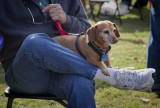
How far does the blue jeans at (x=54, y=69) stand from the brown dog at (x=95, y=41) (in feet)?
1.51

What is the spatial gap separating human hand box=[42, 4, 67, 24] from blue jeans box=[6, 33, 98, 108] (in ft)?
1.48

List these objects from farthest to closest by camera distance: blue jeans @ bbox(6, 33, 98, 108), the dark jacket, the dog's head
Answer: the dog's head < the dark jacket < blue jeans @ bbox(6, 33, 98, 108)

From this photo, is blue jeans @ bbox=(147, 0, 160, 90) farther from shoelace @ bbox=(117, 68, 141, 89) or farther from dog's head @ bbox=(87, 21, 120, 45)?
shoelace @ bbox=(117, 68, 141, 89)

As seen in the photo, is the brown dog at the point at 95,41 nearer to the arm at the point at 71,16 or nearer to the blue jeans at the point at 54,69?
the arm at the point at 71,16

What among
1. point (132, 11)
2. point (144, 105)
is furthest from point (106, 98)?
point (132, 11)

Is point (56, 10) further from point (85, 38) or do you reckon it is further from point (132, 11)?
point (132, 11)

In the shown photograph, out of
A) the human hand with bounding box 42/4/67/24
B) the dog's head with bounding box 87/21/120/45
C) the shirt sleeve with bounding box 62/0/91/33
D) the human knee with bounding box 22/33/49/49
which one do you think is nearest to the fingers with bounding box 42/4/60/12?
the human hand with bounding box 42/4/67/24

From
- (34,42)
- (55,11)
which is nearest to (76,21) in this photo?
(55,11)

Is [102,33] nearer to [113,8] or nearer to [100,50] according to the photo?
[100,50]

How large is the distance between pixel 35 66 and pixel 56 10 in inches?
25.9

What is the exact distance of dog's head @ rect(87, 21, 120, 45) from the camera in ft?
6.96

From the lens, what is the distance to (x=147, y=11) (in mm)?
8875

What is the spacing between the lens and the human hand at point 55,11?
2029 mm

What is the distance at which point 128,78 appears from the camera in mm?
1904
